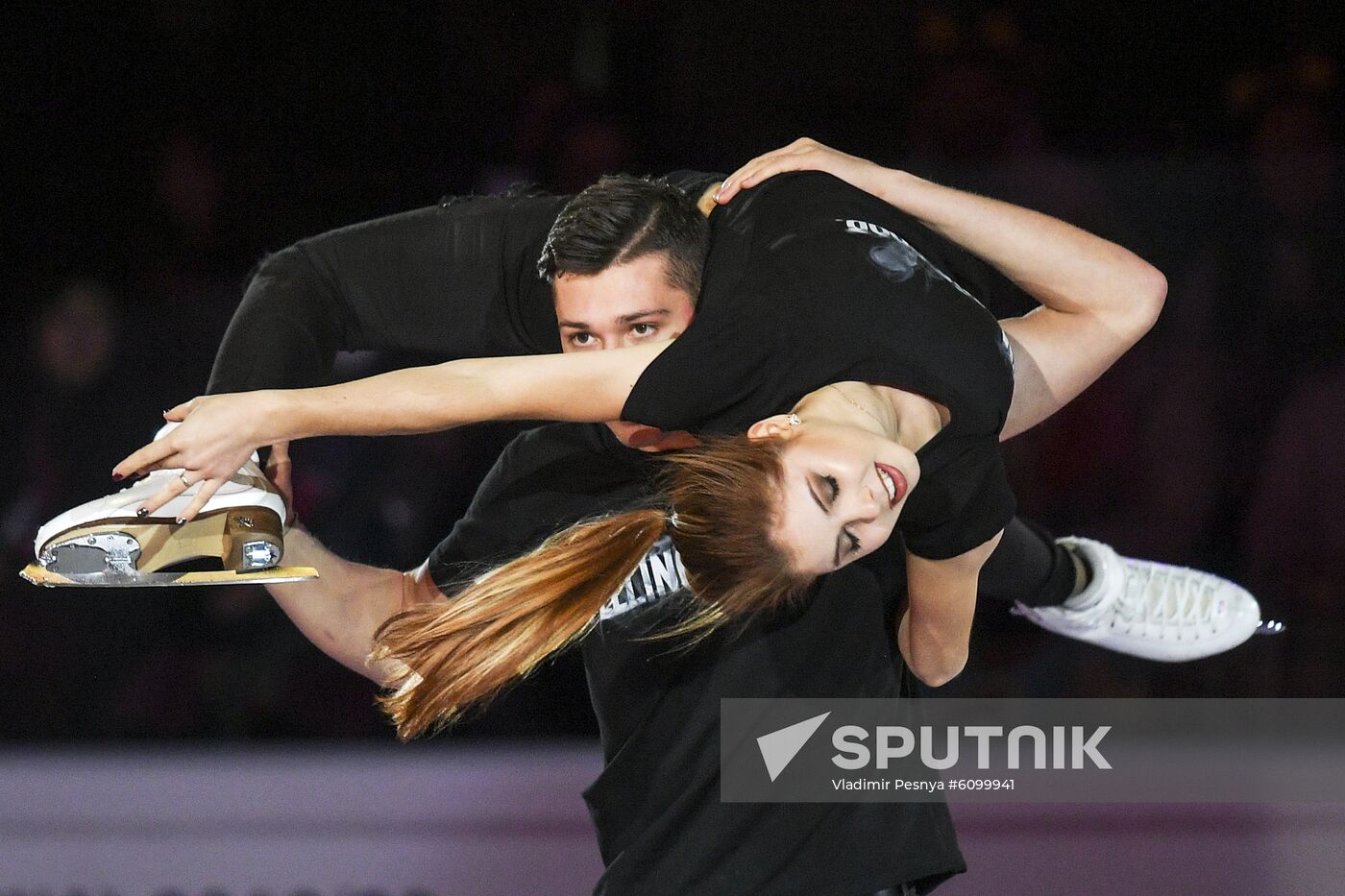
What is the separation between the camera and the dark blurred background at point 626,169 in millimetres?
2703

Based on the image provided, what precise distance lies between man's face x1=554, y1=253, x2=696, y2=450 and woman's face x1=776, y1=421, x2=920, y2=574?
0.81 feet

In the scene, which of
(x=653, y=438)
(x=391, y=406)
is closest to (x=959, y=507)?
(x=653, y=438)

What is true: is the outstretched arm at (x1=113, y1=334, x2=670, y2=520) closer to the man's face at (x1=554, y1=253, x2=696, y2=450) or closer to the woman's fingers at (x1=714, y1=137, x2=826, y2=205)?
the man's face at (x1=554, y1=253, x2=696, y2=450)

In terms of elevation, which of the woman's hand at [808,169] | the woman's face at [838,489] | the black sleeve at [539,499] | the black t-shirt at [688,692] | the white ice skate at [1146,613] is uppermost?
the woman's hand at [808,169]

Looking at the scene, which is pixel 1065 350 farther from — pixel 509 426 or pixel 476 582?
pixel 509 426

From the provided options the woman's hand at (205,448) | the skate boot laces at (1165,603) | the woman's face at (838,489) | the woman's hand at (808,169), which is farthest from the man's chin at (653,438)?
the skate boot laces at (1165,603)

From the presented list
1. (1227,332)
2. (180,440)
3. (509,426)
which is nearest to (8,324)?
(509,426)

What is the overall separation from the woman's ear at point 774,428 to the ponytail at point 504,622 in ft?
0.57

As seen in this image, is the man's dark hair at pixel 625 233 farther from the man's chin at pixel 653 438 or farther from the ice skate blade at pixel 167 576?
the ice skate blade at pixel 167 576

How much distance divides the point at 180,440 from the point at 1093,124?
2247 millimetres

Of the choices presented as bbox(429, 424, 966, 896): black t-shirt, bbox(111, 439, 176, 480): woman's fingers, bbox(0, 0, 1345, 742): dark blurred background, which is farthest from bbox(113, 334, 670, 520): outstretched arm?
bbox(0, 0, 1345, 742): dark blurred background

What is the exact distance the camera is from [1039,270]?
1.68 meters

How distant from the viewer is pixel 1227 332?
2.80 meters

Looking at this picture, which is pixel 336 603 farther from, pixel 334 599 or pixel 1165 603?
pixel 1165 603
